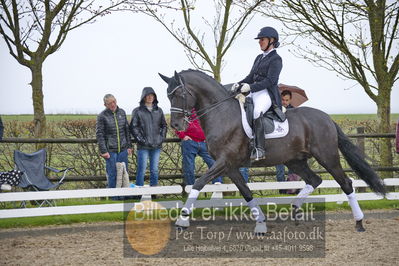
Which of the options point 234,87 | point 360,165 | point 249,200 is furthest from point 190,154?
point 360,165

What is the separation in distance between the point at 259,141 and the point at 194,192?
4.19 ft


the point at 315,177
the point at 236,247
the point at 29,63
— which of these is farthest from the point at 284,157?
the point at 29,63

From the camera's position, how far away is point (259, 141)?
7.45 metres

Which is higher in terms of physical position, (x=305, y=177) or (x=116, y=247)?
(x=305, y=177)

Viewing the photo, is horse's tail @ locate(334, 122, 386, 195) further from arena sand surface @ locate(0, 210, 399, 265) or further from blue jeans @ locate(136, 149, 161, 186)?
blue jeans @ locate(136, 149, 161, 186)

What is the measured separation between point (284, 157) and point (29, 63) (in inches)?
222

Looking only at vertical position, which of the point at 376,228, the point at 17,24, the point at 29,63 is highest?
the point at 17,24

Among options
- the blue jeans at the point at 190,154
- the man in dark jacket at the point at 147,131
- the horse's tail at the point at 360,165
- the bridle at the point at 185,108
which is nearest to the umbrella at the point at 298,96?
the blue jeans at the point at 190,154

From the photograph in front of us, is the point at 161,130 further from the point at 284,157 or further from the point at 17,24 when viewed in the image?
the point at 17,24

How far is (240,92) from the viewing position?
25.1 ft

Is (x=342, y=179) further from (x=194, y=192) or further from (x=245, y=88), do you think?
(x=194, y=192)

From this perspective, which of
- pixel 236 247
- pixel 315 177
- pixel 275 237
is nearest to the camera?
pixel 236 247

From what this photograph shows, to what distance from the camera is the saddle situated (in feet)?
24.7

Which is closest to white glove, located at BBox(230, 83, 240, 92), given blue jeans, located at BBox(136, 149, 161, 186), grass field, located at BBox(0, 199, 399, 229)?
blue jeans, located at BBox(136, 149, 161, 186)
